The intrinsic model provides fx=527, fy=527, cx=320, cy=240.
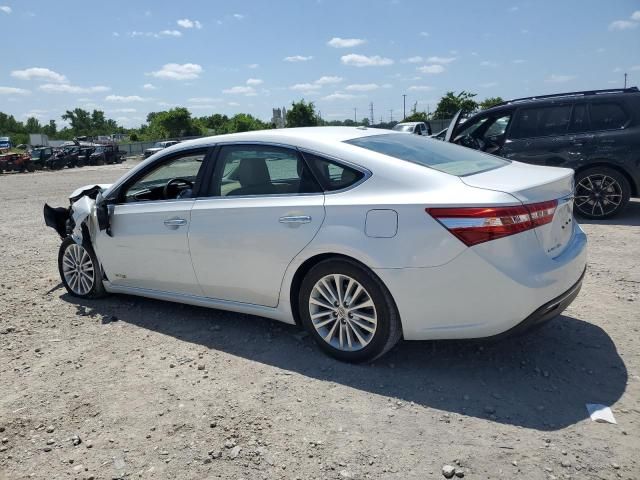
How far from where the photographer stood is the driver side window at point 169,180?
4.27 m

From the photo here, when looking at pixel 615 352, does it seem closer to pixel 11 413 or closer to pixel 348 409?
pixel 348 409

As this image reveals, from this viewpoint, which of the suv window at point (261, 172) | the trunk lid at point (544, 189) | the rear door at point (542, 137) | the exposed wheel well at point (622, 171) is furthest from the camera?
the rear door at point (542, 137)

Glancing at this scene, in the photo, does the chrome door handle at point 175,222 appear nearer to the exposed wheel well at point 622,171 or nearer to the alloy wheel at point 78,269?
the alloy wheel at point 78,269

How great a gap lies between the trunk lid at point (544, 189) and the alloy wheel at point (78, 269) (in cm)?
366

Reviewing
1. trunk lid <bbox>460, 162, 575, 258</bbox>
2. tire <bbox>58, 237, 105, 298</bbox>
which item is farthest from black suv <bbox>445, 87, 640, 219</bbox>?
tire <bbox>58, 237, 105, 298</bbox>

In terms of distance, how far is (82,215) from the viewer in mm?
4945

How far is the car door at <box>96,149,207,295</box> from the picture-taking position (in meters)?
4.17

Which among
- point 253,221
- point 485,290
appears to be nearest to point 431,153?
point 485,290

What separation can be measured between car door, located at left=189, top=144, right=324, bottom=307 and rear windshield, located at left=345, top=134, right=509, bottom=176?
20.8 inches

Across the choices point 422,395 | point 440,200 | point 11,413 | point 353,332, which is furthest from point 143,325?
point 440,200

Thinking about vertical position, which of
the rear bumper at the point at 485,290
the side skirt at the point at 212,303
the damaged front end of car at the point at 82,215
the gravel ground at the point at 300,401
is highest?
the damaged front end of car at the point at 82,215

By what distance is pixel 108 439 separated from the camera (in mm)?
2857

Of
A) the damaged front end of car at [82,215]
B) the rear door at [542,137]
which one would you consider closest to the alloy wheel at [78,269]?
the damaged front end of car at [82,215]

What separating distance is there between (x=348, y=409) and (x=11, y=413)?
6.68ft
